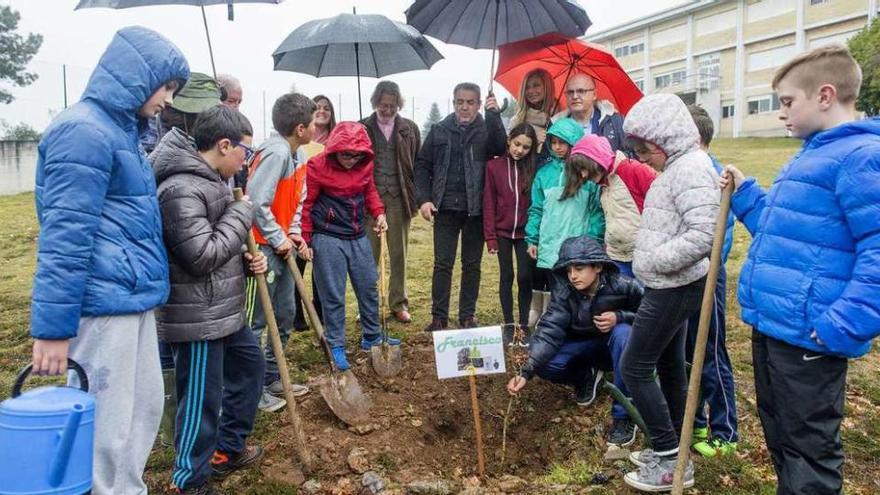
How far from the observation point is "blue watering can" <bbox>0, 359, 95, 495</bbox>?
6.38 ft

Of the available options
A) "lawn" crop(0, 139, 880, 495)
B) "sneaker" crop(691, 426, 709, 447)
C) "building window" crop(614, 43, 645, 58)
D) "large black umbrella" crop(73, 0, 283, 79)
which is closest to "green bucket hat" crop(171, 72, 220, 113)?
"large black umbrella" crop(73, 0, 283, 79)

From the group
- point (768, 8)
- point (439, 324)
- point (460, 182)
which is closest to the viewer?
point (460, 182)

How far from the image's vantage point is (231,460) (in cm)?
331

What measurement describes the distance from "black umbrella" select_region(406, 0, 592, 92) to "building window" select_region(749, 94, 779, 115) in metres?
38.4

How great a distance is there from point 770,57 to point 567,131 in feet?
136

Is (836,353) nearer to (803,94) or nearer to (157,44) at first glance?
(803,94)

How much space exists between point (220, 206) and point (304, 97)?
1.55 metres

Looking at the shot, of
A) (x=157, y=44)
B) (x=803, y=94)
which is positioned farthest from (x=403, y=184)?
(x=803, y=94)

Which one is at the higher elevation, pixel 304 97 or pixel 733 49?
pixel 733 49

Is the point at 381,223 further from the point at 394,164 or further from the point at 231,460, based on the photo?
the point at 231,460

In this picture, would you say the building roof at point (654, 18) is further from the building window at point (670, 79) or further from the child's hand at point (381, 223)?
the child's hand at point (381, 223)

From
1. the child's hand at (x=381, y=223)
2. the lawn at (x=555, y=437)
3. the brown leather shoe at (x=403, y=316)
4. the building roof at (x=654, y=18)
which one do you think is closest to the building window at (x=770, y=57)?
the building roof at (x=654, y=18)

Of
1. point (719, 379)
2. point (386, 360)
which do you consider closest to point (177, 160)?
point (386, 360)

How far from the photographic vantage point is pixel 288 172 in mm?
4102
